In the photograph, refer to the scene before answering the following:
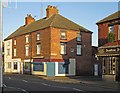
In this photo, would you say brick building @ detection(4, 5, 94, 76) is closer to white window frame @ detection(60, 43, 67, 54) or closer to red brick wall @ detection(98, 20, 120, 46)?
white window frame @ detection(60, 43, 67, 54)

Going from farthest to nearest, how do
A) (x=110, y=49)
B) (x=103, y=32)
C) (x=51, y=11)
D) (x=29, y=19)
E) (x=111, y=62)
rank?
(x=29, y=19)
(x=51, y=11)
(x=103, y=32)
(x=111, y=62)
(x=110, y=49)

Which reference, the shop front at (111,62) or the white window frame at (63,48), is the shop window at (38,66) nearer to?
the white window frame at (63,48)

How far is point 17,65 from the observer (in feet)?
158

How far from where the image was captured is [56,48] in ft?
124

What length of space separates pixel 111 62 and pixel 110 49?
5.57ft

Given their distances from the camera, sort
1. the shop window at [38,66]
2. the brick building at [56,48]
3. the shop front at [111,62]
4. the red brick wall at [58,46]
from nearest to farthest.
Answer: the shop front at [111,62] → the red brick wall at [58,46] → the brick building at [56,48] → the shop window at [38,66]

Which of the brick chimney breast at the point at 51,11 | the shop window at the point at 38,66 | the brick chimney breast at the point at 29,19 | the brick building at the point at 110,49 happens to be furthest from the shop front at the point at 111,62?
the brick chimney breast at the point at 29,19

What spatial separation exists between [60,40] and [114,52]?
15.2 meters

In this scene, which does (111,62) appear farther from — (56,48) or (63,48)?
(63,48)

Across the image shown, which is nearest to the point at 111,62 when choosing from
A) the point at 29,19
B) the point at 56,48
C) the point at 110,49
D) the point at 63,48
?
the point at 110,49

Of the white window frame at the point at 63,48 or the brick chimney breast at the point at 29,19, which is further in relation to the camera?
the brick chimney breast at the point at 29,19

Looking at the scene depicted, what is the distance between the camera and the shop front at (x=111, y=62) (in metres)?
24.4

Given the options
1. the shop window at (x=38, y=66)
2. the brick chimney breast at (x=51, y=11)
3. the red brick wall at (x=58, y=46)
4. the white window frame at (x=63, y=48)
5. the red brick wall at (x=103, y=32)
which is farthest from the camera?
the brick chimney breast at (x=51, y=11)

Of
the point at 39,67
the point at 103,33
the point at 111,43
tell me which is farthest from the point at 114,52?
the point at 39,67
